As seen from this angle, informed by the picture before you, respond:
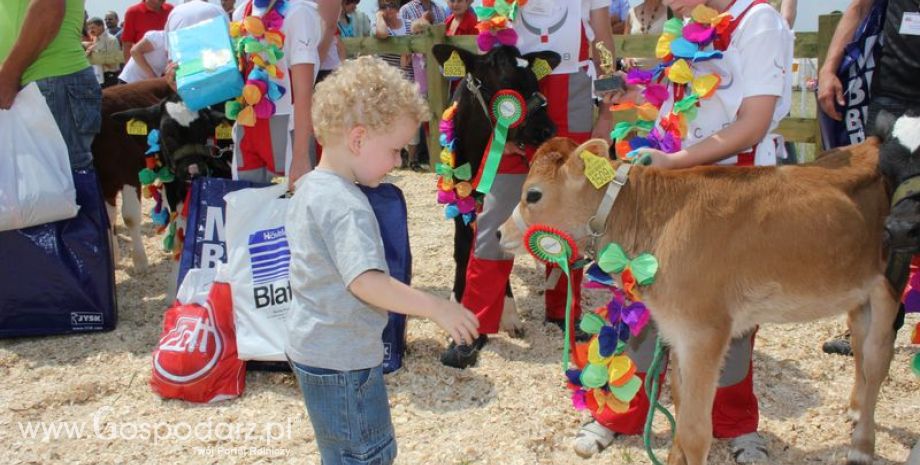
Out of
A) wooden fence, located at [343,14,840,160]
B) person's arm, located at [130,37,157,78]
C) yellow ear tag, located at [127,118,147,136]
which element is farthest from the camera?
person's arm, located at [130,37,157,78]

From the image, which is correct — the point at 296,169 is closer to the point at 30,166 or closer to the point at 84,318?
the point at 30,166

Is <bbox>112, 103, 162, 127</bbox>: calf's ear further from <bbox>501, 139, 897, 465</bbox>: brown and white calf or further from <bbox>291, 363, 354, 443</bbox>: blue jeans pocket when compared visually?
<bbox>291, 363, 354, 443</bbox>: blue jeans pocket

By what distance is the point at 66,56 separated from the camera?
4992mm

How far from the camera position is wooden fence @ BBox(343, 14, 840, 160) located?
25.2ft

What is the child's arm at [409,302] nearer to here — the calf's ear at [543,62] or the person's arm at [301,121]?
the person's arm at [301,121]

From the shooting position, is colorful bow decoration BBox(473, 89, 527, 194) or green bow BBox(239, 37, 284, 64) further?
green bow BBox(239, 37, 284, 64)

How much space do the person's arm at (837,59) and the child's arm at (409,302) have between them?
2859 millimetres

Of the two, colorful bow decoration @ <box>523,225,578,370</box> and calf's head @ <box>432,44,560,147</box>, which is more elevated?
calf's head @ <box>432,44,560,147</box>

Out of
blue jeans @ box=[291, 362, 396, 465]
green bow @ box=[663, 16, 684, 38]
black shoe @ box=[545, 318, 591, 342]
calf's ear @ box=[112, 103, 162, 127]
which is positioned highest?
green bow @ box=[663, 16, 684, 38]

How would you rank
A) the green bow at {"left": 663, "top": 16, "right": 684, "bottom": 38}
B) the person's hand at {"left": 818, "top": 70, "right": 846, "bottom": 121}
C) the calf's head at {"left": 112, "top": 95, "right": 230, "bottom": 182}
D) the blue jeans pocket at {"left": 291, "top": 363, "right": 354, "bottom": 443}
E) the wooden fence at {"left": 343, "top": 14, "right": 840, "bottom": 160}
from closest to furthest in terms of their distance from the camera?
the blue jeans pocket at {"left": 291, "top": 363, "right": 354, "bottom": 443} < the green bow at {"left": 663, "top": 16, "right": 684, "bottom": 38} < the person's hand at {"left": 818, "top": 70, "right": 846, "bottom": 121} < the calf's head at {"left": 112, "top": 95, "right": 230, "bottom": 182} < the wooden fence at {"left": 343, "top": 14, "right": 840, "bottom": 160}

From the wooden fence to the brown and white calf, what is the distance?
16.2 ft

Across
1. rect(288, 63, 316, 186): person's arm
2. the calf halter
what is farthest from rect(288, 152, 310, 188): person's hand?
the calf halter

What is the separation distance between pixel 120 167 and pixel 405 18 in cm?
530

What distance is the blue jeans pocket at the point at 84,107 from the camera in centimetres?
503
